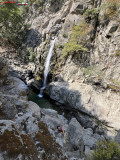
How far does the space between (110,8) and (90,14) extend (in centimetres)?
303

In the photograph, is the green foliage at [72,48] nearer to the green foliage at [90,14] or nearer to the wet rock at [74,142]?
the green foliage at [90,14]

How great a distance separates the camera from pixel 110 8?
467 inches

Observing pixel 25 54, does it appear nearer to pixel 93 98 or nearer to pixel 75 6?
pixel 75 6

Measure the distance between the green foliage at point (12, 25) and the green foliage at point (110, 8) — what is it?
16.6 m

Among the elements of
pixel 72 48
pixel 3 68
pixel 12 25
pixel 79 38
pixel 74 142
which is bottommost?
pixel 74 142

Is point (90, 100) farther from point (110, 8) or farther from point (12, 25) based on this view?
point (12, 25)

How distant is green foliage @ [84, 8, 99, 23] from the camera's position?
1336 cm

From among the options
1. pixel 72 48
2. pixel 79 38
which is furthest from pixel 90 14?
pixel 72 48

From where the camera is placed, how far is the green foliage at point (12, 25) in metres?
16.5

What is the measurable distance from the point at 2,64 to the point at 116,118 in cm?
1414

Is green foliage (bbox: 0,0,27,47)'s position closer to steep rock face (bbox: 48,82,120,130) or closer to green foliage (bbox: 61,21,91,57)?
green foliage (bbox: 61,21,91,57)

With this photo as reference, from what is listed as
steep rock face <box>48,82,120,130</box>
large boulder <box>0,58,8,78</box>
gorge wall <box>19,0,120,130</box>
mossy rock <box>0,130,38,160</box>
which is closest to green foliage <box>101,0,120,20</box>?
gorge wall <box>19,0,120,130</box>

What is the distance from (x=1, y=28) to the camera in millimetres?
19531

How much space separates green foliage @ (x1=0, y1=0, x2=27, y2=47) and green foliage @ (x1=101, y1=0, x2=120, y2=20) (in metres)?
16.6
